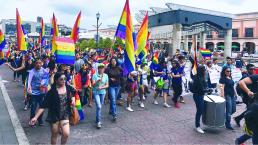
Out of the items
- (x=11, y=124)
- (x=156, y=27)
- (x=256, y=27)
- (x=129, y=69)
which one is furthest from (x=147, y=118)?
(x=256, y=27)

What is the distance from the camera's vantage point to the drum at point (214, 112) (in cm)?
743

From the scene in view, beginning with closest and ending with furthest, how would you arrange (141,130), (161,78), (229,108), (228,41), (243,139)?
(243,139)
(141,130)
(229,108)
(161,78)
(228,41)

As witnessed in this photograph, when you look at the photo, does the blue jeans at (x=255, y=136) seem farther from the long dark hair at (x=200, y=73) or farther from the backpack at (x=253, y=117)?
the long dark hair at (x=200, y=73)

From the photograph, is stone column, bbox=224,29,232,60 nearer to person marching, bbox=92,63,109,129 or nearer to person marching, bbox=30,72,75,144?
person marching, bbox=92,63,109,129

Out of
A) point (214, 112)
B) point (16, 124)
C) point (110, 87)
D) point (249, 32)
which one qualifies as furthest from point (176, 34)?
point (249, 32)

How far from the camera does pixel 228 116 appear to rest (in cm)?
779

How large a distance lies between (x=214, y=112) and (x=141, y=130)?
180 cm

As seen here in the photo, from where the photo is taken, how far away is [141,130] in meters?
7.65

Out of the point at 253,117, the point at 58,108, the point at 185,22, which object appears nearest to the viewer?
the point at 253,117

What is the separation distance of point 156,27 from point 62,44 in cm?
2119

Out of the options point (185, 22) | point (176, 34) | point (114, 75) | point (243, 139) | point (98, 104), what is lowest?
point (243, 139)

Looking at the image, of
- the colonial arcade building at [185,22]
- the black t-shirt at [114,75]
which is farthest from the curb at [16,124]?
the colonial arcade building at [185,22]

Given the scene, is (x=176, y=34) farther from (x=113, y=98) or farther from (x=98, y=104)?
(x=98, y=104)

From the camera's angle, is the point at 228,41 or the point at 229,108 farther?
the point at 228,41
